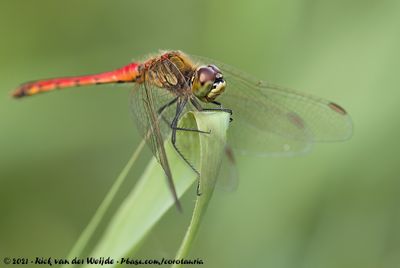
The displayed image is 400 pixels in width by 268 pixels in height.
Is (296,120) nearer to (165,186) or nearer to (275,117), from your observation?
(275,117)

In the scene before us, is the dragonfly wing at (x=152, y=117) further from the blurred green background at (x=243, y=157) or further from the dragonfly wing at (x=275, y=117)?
the blurred green background at (x=243, y=157)

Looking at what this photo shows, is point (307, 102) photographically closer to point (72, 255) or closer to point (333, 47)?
point (333, 47)

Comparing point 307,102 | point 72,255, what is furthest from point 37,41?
point 72,255

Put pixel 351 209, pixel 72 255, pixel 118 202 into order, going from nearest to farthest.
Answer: pixel 72 255
pixel 351 209
pixel 118 202

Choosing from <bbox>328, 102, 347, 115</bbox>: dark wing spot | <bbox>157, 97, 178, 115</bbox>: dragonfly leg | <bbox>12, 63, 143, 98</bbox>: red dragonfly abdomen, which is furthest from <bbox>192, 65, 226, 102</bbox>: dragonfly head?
<bbox>328, 102, 347, 115</bbox>: dark wing spot

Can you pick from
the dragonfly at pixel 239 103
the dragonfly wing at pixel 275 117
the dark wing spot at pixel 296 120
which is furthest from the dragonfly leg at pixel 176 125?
the dark wing spot at pixel 296 120

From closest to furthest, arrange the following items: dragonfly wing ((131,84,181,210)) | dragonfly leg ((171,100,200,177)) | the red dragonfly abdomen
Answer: dragonfly leg ((171,100,200,177))
dragonfly wing ((131,84,181,210))
the red dragonfly abdomen

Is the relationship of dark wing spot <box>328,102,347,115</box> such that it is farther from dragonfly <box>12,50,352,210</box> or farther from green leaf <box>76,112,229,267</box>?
green leaf <box>76,112,229,267</box>

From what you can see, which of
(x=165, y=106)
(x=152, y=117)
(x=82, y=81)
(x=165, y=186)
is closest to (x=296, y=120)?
(x=165, y=106)
